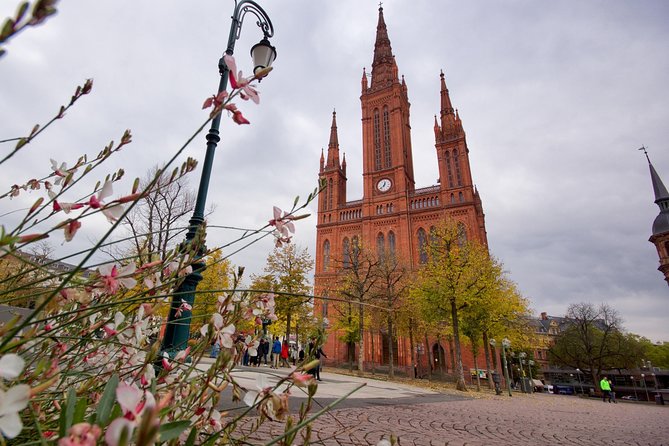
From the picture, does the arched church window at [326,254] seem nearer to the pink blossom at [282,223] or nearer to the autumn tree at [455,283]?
the autumn tree at [455,283]

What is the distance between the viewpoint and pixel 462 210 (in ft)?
102

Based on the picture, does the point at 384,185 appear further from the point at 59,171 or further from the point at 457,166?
the point at 59,171

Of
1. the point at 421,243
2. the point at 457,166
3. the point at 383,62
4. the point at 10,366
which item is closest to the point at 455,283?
the point at 421,243

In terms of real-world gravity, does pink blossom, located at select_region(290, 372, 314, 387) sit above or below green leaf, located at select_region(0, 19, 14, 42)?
below

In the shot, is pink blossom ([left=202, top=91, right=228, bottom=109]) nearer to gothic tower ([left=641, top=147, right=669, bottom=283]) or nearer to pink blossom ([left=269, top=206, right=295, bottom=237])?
pink blossom ([left=269, top=206, right=295, bottom=237])

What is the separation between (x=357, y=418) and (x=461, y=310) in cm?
1503

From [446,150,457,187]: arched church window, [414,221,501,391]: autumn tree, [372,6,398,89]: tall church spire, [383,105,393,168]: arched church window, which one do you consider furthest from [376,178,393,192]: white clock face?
[414,221,501,391]: autumn tree

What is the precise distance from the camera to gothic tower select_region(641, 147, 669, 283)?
122 ft

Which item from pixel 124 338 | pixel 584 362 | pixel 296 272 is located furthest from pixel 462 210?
pixel 124 338

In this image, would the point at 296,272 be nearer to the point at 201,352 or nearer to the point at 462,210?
the point at 462,210

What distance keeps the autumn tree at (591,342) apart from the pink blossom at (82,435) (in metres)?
46.3

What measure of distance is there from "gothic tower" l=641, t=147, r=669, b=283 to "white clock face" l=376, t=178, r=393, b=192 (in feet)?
105

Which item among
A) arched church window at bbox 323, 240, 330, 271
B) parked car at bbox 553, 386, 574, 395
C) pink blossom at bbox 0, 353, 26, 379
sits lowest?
parked car at bbox 553, 386, 574, 395

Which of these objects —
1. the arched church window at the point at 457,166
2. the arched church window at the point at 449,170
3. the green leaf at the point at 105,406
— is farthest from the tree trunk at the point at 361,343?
the green leaf at the point at 105,406
